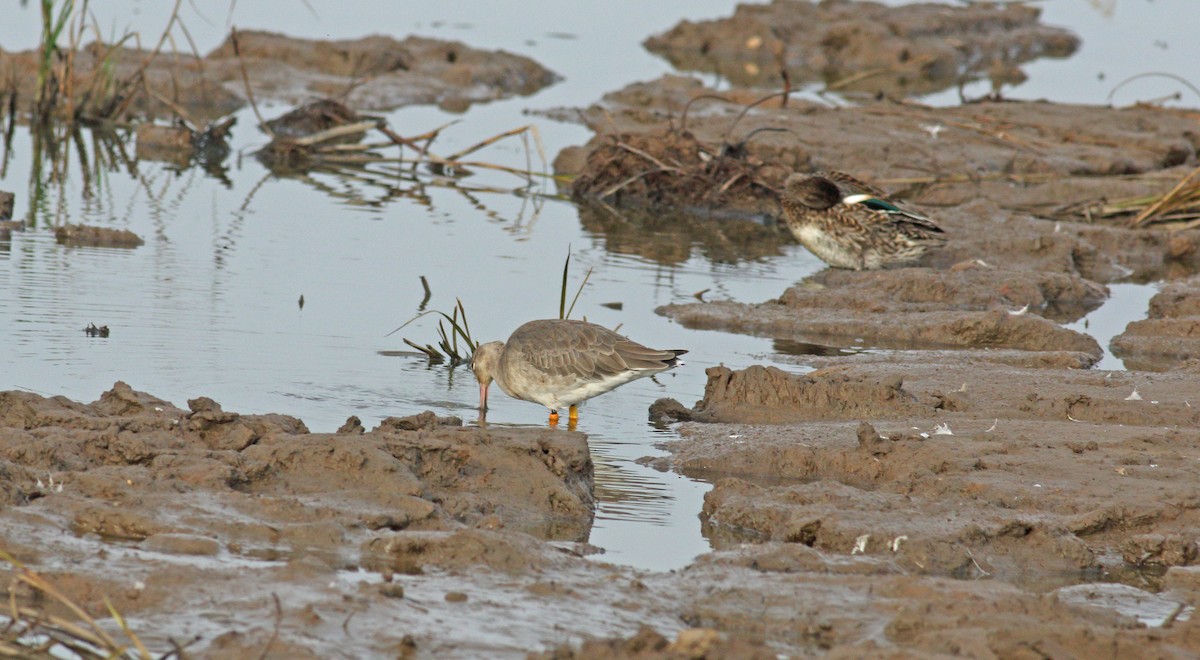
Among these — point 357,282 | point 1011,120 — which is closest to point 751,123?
point 1011,120

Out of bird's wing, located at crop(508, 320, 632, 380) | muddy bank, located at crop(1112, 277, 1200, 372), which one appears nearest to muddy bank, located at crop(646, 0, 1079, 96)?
muddy bank, located at crop(1112, 277, 1200, 372)

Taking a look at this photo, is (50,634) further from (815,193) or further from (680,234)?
(680,234)

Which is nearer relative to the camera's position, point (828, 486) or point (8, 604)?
point (8, 604)

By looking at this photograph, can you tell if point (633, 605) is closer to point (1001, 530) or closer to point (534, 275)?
point (1001, 530)

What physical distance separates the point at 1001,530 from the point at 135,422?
11.9 ft

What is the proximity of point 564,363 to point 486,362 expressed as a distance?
1.61 feet

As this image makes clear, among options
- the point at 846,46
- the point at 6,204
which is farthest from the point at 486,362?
the point at 846,46

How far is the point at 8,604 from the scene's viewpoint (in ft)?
16.1

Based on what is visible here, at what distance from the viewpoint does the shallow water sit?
324 inches

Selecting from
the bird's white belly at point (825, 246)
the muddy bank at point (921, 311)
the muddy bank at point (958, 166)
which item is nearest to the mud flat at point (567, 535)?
the muddy bank at point (921, 311)

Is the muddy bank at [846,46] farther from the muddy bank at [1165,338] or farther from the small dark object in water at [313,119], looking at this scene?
the muddy bank at [1165,338]

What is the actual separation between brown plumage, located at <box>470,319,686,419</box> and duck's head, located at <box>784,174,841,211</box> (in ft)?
17.6

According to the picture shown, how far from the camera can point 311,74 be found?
22469 millimetres

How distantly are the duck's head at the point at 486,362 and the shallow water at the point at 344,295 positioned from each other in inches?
9.3
